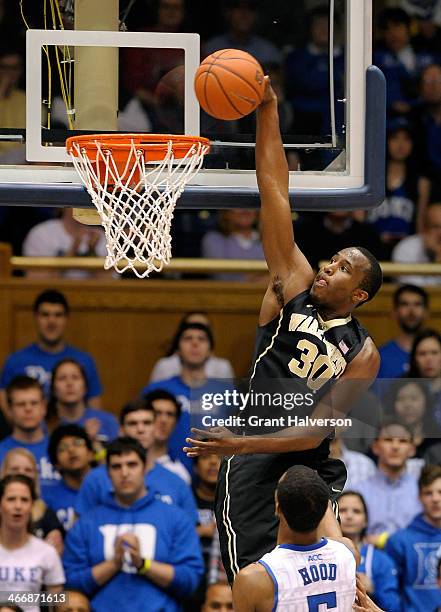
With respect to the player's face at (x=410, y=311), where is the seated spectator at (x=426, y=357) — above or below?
below

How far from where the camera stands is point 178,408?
7.86m

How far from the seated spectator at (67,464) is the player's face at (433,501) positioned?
1874mm

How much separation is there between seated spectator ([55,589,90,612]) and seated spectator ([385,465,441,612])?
1.63 meters

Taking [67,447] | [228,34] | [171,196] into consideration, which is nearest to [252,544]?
[171,196]

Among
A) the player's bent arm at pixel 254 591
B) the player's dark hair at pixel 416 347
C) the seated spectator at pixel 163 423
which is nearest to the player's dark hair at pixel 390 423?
the player's dark hair at pixel 416 347

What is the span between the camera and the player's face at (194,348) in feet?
26.9

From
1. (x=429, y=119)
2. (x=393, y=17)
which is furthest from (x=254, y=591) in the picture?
(x=393, y=17)

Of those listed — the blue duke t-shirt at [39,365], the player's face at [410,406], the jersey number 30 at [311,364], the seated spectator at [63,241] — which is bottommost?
the jersey number 30 at [311,364]

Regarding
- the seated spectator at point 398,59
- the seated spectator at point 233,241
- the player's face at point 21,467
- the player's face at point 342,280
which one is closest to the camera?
the player's face at point 342,280

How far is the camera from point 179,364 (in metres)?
8.33

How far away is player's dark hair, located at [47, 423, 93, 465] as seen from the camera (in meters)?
7.50

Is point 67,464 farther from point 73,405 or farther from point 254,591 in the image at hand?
point 254,591

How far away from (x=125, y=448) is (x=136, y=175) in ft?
7.28

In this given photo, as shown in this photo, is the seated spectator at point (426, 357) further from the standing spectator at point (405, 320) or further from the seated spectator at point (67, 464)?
the seated spectator at point (67, 464)
